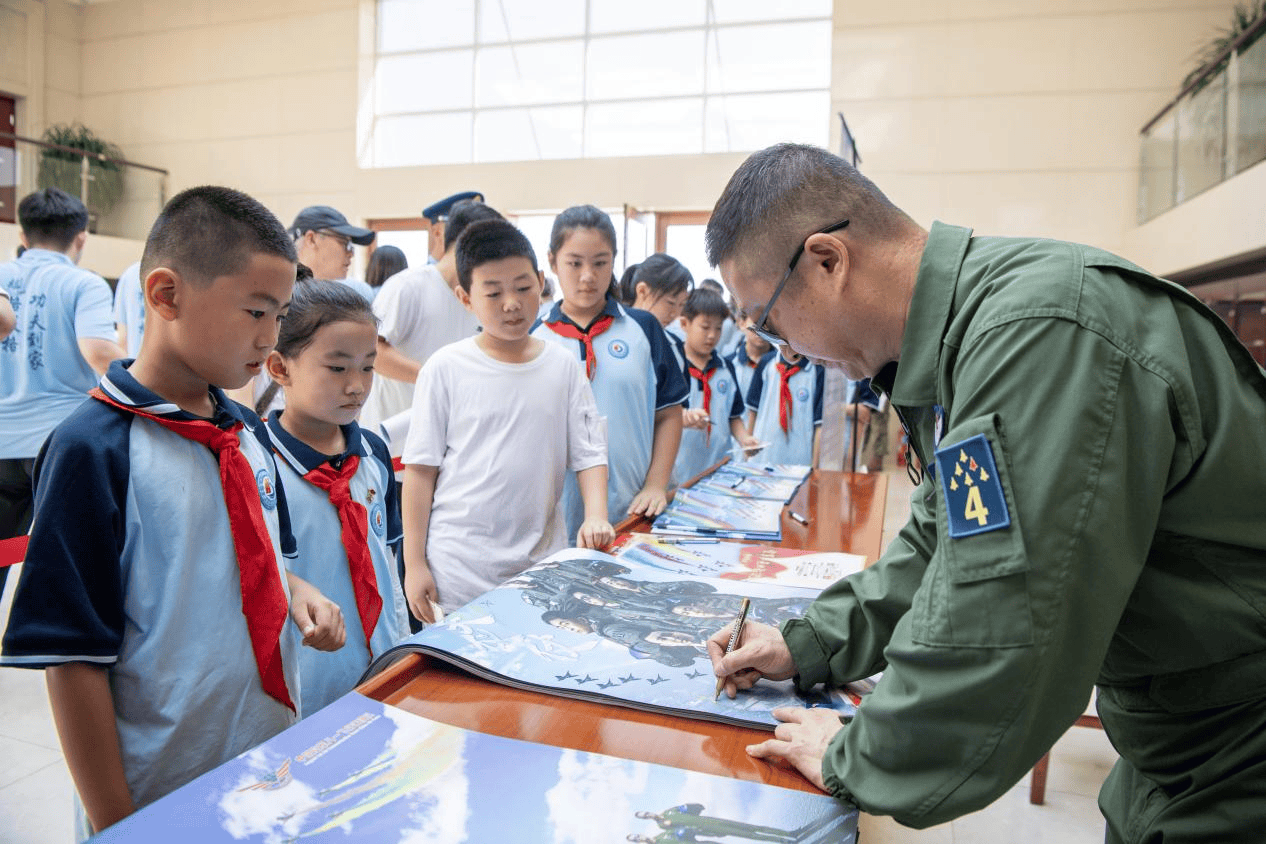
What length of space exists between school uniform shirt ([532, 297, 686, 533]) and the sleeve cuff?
1.34 m

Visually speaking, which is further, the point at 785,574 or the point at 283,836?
the point at 785,574

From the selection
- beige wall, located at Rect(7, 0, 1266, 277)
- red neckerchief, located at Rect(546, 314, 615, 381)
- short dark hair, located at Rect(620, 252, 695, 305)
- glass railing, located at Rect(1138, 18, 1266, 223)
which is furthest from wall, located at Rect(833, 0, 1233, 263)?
red neckerchief, located at Rect(546, 314, 615, 381)

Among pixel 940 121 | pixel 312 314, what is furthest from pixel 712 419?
pixel 940 121

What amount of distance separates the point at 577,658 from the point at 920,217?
315 inches

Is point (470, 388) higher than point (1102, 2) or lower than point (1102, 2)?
lower

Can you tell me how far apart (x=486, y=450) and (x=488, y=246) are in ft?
1.37

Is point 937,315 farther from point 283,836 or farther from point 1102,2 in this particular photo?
point 1102,2

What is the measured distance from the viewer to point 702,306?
3.72m

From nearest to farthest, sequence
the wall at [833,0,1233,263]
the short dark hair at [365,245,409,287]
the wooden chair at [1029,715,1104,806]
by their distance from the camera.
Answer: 1. the wooden chair at [1029,715,1104,806]
2. the short dark hair at [365,245,409,287]
3. the wall at [833,0,1233,263]

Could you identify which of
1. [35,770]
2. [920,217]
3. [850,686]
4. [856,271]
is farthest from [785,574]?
[920,217]

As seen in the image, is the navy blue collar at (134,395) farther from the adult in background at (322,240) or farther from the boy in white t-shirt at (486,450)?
the adult in background at (322,240)

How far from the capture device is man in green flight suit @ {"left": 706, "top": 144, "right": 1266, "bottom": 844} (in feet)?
1.99

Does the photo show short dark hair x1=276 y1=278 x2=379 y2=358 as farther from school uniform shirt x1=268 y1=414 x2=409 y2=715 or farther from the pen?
the pen

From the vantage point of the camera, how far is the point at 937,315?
2.66 ft
